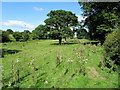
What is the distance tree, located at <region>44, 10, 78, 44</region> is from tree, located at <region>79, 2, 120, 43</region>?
7837 millimetres

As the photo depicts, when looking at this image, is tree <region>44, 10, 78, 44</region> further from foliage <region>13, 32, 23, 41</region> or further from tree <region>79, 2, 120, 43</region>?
foliage <region>13, 32, 23, 41</region>

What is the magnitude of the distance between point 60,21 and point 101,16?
13626 millimetres

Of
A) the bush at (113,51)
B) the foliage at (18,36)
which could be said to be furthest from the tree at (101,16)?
the foliage at (18,36)

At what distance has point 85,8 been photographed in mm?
23797

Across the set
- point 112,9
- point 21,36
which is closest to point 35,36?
point 21,36

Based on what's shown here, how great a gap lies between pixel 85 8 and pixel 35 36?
55.2 m

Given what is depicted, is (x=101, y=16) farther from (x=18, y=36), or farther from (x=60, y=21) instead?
(x=18, y=36)

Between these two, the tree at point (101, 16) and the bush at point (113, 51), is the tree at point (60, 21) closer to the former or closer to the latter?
the tree at point (101, 16)

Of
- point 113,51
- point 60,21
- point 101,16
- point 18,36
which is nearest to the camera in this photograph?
point 113,51

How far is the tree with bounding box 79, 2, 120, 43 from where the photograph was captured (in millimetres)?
20031

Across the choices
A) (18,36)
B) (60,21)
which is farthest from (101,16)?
(18,36)

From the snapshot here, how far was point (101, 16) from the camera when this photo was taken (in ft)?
69.5

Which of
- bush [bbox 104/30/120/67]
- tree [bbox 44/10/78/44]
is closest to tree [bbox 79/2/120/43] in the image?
tree [bbox 44/10/78/44]

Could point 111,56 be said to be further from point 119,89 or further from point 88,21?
point 88,21
